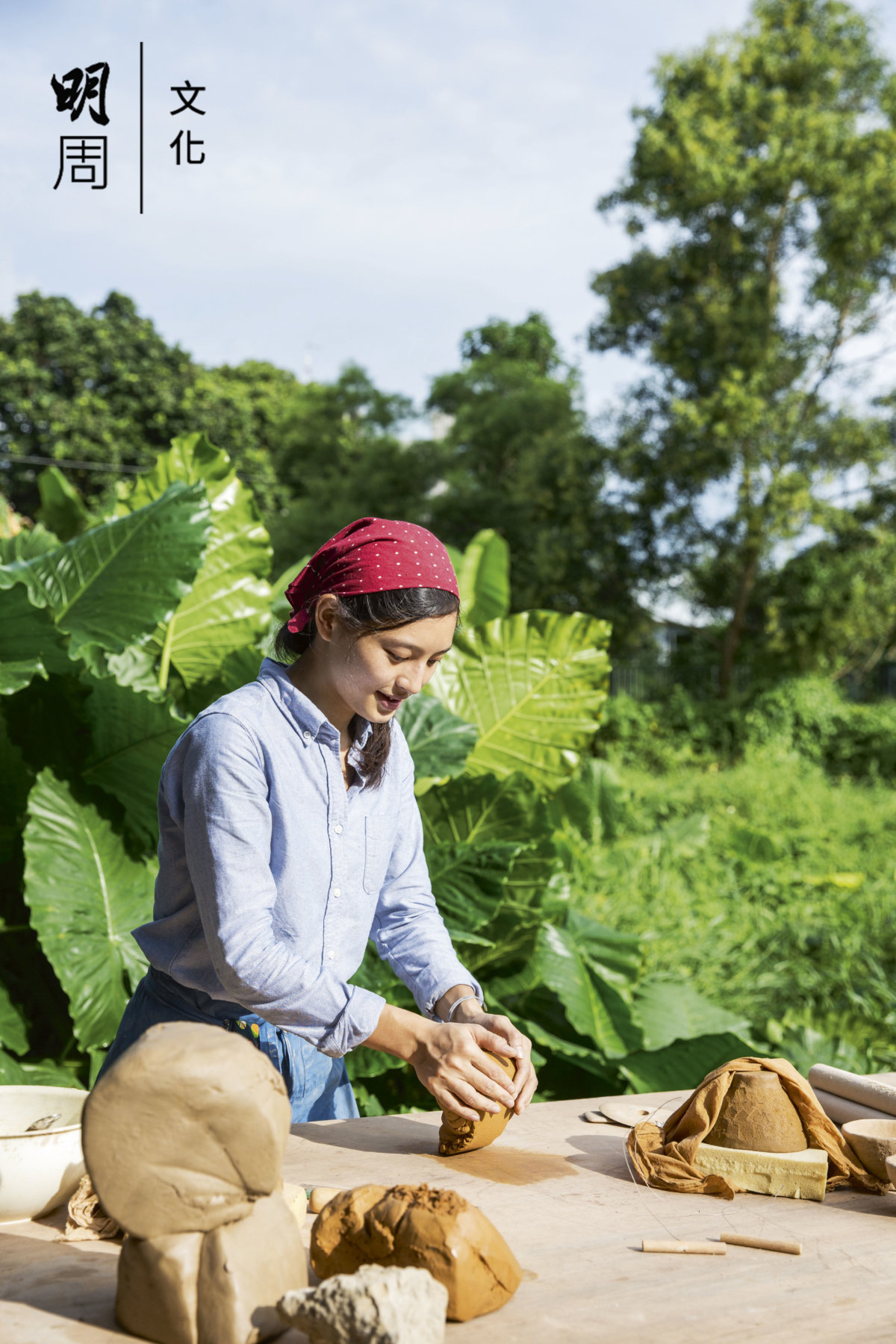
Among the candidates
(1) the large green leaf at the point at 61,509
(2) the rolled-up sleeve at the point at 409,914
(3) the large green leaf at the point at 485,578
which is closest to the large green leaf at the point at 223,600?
(3) the large green leaf at the point at 485,578

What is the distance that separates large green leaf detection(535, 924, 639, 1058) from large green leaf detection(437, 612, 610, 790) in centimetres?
58

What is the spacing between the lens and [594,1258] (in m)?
1.05

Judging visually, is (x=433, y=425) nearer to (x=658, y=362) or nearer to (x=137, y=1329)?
(x=658, y=362)

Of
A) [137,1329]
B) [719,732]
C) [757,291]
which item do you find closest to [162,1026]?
[137,1329]

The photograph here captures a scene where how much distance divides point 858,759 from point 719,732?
54.8 inches

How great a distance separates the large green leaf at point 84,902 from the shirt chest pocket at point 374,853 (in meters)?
0.95

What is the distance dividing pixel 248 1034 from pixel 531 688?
187 centimetres

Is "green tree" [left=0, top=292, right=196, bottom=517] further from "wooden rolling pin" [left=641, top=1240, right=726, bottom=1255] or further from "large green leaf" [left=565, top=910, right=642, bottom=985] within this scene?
"wooden rolling pin" [left=641, top=1240, right=726, bottom=1255]

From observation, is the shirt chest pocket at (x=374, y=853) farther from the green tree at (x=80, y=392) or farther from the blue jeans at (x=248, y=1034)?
the green tree at (x=80, y=392)

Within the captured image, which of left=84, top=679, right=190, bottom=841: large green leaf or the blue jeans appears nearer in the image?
the blue jeans

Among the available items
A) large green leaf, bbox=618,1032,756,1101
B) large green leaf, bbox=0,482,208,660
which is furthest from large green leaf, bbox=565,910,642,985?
large green leaf, bbox=0,482,208,660

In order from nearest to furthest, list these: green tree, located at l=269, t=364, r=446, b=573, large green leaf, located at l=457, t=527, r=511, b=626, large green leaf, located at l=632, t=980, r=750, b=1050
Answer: large green leaf, located at l=632, t=980, r=750, b=1050, large green leaf, located at l=457, t=527, r=511, b=626, green tree, located at l=269, t=364, r=446, b=573

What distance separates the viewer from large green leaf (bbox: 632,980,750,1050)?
113 inches

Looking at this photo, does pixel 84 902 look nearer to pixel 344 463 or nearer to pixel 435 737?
pixel 435 737
